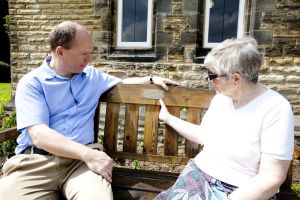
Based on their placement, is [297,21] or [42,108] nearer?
[42,108]

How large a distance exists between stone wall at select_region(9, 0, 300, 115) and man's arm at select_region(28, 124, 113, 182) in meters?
3.52

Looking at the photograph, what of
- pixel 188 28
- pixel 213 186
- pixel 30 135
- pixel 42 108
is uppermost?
pixel 188 28

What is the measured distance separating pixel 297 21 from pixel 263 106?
3644mm

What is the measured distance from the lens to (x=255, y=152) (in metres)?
1.96

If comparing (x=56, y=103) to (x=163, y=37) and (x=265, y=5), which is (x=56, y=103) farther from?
(x=265, y=5)

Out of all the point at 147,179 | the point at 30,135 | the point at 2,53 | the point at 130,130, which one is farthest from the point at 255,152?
the point at 2,53

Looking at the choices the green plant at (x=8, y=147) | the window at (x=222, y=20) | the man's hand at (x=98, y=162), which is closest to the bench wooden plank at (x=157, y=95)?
the man's hand at (x=98, y=162)

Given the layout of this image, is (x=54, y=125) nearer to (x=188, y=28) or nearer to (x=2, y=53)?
(x=188, y=28)

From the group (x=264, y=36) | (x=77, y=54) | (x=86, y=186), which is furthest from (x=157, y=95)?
(x=264, y=36)

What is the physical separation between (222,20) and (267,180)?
4.35 m

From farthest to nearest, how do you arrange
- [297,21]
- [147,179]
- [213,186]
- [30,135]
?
[297,21], [147,179], [30,135], [213,186]

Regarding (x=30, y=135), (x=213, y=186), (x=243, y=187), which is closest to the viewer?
(x=243, y=187)

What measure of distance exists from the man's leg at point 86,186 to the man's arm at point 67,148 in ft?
0.18

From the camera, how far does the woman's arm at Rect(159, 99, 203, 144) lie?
8.34 ft
